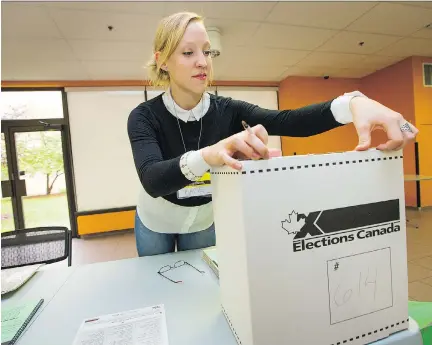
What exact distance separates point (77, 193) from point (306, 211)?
4.68m

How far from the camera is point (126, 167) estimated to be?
4.59 metres

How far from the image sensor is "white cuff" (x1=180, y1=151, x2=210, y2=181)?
0.52 metres

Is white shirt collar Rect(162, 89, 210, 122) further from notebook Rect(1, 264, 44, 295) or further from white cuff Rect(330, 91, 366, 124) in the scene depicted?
notebook Rect(1, 264, 44, 295)

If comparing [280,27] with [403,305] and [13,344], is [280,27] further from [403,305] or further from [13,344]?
[13,344]

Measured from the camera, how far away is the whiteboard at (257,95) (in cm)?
506

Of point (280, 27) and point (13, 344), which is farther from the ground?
point (280, 27)

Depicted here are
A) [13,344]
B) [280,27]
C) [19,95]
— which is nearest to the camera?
[13,344]

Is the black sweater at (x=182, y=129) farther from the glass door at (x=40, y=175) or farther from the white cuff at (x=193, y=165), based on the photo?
the glass door at (x=40, y=175)

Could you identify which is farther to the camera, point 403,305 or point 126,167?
point 126,167

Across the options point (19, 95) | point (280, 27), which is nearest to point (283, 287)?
point (280, 27)

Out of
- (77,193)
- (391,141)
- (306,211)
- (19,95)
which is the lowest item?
(77,193)

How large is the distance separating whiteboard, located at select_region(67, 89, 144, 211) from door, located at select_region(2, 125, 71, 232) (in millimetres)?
278

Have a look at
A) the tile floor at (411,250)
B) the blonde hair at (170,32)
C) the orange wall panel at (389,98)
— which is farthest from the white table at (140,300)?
the orange wall panel at (389,98)

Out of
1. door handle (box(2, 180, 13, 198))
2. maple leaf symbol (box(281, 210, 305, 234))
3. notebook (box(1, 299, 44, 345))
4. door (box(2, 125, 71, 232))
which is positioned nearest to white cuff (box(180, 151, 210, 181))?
maple leaf symbol (box(281, 210, 305, 234))
